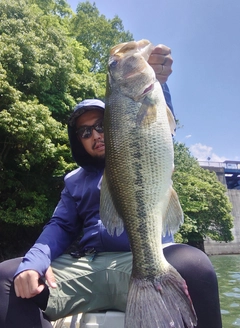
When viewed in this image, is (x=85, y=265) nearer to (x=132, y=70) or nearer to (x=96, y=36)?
(x=132, y=70)

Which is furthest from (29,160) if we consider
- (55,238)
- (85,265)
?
(85,265)

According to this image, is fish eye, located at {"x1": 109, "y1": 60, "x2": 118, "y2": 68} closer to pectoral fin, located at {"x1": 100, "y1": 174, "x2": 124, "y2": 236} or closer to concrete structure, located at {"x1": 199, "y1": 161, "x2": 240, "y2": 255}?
pectoral fin, located at {"x1": 100, "y1": 174, "x2": 124, "y2": 236}

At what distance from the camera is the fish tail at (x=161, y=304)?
1.63m

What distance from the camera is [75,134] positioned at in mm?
2838

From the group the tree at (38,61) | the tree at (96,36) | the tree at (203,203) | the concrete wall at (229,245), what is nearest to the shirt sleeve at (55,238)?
the tree at (38,61)

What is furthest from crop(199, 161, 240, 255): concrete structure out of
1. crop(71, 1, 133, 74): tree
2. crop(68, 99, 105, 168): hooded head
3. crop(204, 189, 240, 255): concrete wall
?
crop(68, 99, 105, 168): hooded head

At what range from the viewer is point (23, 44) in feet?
42.5

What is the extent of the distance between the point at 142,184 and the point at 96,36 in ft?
70.8

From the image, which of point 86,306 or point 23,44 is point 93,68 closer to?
point 23,44

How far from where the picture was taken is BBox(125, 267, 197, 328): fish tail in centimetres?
163

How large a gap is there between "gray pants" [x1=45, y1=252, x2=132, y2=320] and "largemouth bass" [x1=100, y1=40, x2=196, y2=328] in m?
0.30

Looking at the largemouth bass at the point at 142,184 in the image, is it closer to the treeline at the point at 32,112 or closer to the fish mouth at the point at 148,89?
the fish mouth at the point at 148,89

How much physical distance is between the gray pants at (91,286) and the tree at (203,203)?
22986 millimetres

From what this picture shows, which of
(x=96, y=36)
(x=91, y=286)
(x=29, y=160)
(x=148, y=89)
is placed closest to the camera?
(x=148, y=89)
